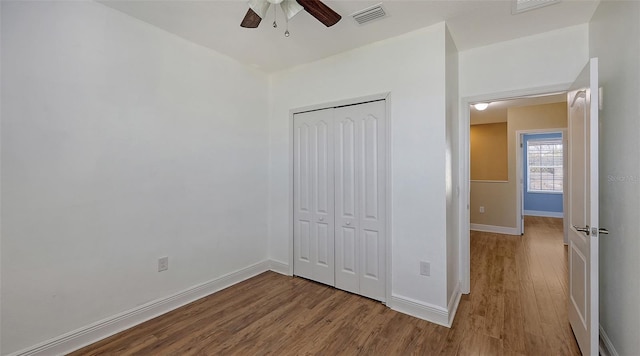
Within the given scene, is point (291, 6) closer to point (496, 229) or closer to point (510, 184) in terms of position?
point (510, 184)

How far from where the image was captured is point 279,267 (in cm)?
351

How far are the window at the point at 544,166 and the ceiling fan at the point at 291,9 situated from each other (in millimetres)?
8480

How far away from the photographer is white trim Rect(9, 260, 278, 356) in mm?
1847

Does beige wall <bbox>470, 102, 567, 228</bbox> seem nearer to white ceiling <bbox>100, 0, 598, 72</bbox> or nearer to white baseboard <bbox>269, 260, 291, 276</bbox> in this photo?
white ceiling <bbox>100, 0, 598, 72</bbox>

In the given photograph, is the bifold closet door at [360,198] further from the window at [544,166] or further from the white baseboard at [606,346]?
the window at [544,166]

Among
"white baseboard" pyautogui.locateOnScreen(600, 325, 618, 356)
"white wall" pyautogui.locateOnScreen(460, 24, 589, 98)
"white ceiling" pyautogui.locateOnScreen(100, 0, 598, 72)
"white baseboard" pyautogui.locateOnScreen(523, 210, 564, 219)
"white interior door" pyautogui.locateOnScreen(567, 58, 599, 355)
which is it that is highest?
"white ceiling" pyautogui.locateOnScreen(100, 0, 598, 72)

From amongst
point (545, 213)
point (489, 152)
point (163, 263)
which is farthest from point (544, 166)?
point (163, 263)

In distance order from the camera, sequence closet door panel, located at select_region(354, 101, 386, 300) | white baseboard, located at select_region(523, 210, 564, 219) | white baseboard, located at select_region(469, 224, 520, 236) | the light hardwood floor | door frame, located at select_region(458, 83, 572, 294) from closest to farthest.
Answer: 1. the light hardwood floor
2. closet door panel, located at select_region(354, 101, 386, 300)
3. door frame, located at select_region(458, 83, 572, 294)
4. white baseboard, located at select_region(469, 224, 520, 236)
5. white baseboard, located at select_region(523, 210, 564, 219)

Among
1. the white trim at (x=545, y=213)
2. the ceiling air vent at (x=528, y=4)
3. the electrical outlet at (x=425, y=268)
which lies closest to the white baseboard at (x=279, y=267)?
the electrical outlet at (x=425, y=268)

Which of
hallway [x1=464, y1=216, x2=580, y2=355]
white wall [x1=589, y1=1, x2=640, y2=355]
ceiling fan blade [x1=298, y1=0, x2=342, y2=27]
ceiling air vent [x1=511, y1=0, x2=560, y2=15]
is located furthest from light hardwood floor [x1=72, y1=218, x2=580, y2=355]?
ceiling air vent [x1=511, y1=0, x2=560, y2=15]

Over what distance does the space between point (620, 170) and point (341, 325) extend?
7.63 feet

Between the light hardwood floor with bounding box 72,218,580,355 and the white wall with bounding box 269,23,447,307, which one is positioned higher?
the white wall with bounding box 269,23,447,307

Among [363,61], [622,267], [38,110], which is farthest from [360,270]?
[38,110]

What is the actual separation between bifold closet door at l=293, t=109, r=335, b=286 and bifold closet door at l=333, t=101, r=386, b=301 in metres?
0.11
